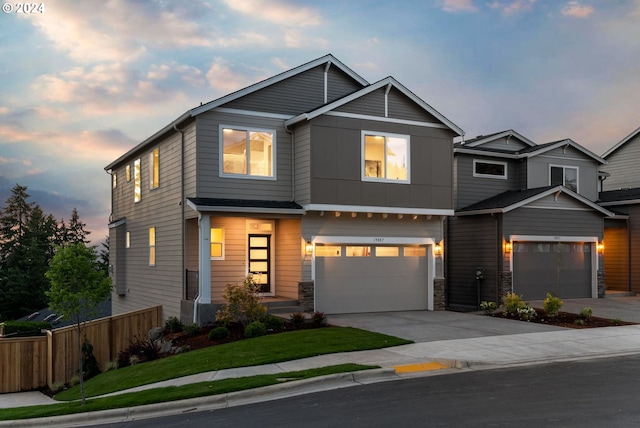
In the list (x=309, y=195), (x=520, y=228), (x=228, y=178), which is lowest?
(x=520, y=228)

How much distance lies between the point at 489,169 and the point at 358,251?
925cm

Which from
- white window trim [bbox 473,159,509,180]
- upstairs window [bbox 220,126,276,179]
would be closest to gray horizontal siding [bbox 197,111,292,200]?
upstairs window [bbox 220,126,276,179]

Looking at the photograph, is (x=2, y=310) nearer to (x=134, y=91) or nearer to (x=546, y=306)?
(x=134, y=91)

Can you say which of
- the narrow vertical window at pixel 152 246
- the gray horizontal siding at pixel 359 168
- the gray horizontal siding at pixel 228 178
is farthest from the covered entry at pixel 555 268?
the narrow vertical window at pixel 152 246

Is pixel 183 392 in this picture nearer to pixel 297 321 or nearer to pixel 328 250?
pixel 297 321

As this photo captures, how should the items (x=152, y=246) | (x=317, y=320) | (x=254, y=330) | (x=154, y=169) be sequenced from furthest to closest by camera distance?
1. (x=152, y=246)
2. (x=154, y=169)
3. (x=317, y=320)
4. (x=254, y=330)

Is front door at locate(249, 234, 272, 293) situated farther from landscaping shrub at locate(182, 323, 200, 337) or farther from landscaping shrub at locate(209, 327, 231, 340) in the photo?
landscaping shrub at locate(209, 327, 231, 340)

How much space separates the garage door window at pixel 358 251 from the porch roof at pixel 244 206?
252cm

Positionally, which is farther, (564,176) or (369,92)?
(564,176)

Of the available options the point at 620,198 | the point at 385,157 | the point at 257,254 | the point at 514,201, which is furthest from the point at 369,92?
the point at 620,198

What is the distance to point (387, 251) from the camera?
71.3 feet

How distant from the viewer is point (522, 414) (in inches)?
331

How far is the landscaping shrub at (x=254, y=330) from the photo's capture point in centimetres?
1589

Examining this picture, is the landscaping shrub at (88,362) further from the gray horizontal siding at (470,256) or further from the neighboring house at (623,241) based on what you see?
the neighboring house at (623,241)
